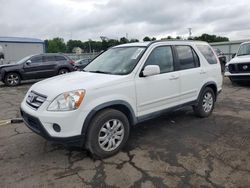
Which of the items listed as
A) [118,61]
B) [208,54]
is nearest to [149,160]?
[118,61]

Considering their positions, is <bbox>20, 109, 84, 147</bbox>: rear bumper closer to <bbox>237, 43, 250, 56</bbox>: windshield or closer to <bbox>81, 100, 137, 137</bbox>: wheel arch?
<bbox>81, 100, 137, 137</bbox>: wheel arch

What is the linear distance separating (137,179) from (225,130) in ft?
8.51

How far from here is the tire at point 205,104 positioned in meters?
5.69

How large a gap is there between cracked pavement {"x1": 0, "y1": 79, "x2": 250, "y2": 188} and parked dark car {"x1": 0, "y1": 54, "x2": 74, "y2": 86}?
8343 millimetres

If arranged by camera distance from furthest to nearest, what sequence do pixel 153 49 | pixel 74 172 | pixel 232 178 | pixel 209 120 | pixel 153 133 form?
pixel 209 120 < pixel 153 133 < pixel 153 49 < pixel 74 172 < pixel 232 178

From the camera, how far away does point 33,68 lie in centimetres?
1355

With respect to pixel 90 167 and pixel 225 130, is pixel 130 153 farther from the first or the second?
pixel 225 130

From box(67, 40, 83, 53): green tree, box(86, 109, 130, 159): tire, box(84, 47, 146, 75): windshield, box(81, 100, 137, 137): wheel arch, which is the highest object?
box(67, 40, 83, 53): green tree

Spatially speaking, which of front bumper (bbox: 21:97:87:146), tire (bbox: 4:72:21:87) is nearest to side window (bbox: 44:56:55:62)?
tire (bbox: 4:72:21:87)

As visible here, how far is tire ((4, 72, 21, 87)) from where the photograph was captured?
13.1m

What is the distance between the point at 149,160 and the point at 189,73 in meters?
2.19

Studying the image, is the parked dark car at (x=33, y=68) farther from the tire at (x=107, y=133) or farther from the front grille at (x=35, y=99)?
the tire at (x=107, y=133)

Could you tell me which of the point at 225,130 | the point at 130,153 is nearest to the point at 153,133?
the point at 130,153

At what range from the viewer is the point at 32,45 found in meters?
29.1
